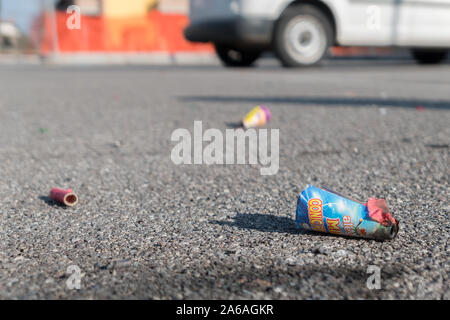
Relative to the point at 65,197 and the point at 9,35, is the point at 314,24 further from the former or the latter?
the point at 9,35

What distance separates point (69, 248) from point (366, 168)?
1541 mm

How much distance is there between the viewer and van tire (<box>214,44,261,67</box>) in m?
9.59

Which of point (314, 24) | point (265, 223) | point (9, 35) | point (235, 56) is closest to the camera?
point (265, 223)

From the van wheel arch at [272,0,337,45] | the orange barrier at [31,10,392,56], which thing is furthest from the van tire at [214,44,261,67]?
the orange barrier at [31,10,392,56]

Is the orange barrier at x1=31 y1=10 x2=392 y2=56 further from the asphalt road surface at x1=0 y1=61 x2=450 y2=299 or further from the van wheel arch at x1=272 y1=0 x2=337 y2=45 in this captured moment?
the asphalt road surface at x1=0 y1=61 x2=450 y2=299

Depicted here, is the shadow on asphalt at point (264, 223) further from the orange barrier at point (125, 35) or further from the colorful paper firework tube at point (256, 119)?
the orange barrier at point (125, 35)

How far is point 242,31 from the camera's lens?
7.32 metres

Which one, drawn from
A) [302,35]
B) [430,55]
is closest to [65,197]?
[302,35]

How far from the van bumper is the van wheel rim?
1.19 feet

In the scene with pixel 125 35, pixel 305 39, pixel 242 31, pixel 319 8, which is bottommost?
pixel 125 35

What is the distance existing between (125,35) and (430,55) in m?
12.5

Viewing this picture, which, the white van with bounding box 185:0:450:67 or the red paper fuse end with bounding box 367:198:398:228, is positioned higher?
the white van with bounding box 185:0:450:67

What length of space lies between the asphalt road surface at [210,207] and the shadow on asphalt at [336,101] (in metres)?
0.18

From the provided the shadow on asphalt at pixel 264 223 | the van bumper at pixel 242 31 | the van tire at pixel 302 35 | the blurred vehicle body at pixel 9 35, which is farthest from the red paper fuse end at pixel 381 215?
the blurred vehicle body at pixel 9 35
